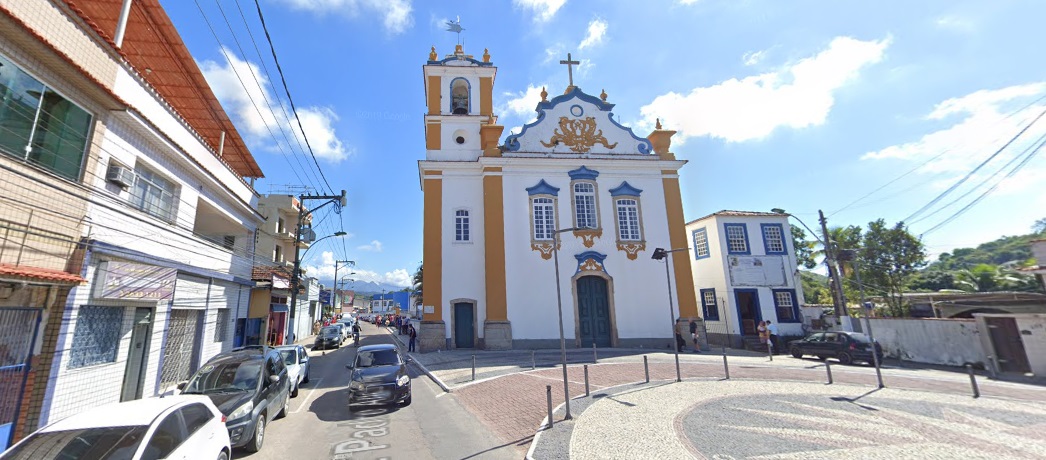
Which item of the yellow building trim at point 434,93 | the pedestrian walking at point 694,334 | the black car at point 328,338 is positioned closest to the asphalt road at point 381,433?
the pedestrian walking at point 694,334

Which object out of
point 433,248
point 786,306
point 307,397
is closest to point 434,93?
point 433,248

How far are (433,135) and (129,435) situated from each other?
22.3 m

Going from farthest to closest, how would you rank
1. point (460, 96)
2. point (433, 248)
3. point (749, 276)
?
point (460, 96)
point (749, 276)
point (433, 248)

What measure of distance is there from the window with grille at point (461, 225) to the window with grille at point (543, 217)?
3987 mm

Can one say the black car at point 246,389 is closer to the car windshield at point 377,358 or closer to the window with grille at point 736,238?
the car windshield at point 377,358

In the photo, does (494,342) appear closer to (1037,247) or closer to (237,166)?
(237,166)

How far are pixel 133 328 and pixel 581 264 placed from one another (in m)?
18.7

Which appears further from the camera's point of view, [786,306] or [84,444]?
[786,306]

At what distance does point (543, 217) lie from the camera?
24.0 m

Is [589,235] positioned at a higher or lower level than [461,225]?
lower

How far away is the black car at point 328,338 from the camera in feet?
87.4

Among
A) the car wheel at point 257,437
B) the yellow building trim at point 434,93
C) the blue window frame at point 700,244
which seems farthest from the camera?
the blue window frame at point 700,244

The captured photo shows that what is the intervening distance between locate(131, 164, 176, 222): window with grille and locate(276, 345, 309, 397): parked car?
527 cm

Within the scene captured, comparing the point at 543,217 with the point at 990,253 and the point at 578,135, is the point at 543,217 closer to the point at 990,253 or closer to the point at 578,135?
the point at 578,135
